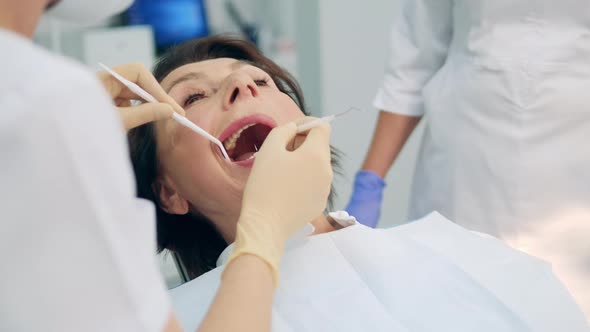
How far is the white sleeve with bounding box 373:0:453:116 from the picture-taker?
72.9 inches

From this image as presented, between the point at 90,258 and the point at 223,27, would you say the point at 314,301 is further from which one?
the point at 223,27

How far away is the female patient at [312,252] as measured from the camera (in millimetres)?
1238

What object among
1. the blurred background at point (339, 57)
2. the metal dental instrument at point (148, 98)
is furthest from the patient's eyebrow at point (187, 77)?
the blurred background at point (339, 57)

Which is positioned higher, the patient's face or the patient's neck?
the patient's face

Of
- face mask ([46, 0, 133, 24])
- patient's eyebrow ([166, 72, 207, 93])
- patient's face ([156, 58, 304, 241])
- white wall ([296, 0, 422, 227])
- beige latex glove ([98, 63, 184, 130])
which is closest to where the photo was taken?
face mask ([46, 0, 133, 24])

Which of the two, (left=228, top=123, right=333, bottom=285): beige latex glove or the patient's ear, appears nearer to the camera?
(left=228, top=123, right=333, bottom=285): beige latex glove

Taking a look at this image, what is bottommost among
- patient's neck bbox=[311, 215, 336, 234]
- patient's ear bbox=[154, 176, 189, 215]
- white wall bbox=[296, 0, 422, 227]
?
white wall bbox=[296, 0, 422, 227]

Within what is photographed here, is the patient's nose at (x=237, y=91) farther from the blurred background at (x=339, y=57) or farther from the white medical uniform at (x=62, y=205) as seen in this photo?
the blurred background at (x=339, y=57)

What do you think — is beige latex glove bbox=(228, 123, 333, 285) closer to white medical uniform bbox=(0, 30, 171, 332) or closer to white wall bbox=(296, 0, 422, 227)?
white medical uniform bbox=(0, 30, 171, 332)

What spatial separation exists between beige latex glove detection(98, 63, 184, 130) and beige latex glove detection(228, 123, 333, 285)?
0.68 feet

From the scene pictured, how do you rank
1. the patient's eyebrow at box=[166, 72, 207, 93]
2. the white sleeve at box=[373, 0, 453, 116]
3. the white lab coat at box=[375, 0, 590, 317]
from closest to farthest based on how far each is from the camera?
1. the patient's eyebrow at box=[166, 72, 207, 93]
2. the white lab coat at box=[375, 0, 590, 317]
3. the white sleeve at box=[373, 0, 453, 116]

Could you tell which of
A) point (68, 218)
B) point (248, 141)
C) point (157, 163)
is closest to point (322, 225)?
point (248, 141)

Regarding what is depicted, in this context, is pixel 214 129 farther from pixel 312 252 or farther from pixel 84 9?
pixel 84 9

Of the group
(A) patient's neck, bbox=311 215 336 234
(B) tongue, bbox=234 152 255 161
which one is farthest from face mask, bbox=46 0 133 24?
(A) patient's neck, bbox=311 215 336 234
